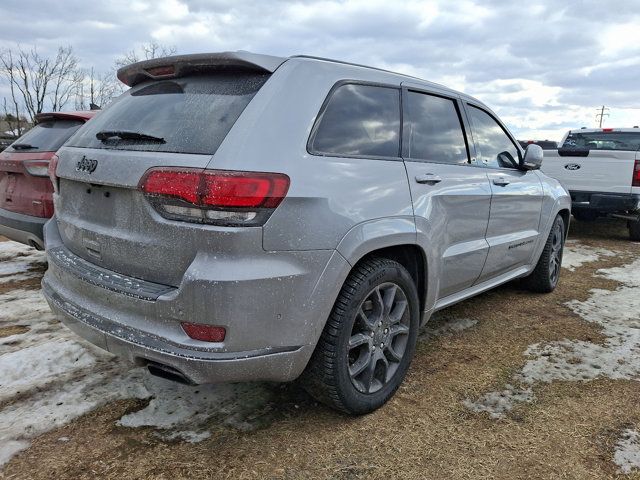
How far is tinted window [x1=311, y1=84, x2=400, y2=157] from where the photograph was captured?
7.94 feet

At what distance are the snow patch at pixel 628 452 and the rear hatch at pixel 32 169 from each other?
4377mm

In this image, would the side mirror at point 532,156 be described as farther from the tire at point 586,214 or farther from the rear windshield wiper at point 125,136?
the tire at point 586,214

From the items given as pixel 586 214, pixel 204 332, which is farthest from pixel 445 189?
pixel 586 214

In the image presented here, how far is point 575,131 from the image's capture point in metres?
9.85

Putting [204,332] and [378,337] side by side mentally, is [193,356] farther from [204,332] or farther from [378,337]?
[378,337]

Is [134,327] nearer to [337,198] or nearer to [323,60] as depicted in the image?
[337,198]

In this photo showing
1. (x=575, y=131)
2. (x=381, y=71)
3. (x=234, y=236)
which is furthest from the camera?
(x=575, y=131)

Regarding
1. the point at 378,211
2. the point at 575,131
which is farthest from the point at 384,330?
the point at 575,131

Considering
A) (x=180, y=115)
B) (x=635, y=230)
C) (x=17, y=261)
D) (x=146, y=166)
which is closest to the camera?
(x=146, y=166)

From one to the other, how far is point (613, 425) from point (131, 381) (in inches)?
105

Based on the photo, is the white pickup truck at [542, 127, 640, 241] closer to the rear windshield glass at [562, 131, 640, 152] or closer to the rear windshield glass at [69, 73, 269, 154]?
the rear windshield glass at [562, 131, 640, 152]

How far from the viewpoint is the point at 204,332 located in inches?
81.4

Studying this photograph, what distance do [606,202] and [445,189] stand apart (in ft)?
20.2

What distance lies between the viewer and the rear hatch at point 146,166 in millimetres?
2096
